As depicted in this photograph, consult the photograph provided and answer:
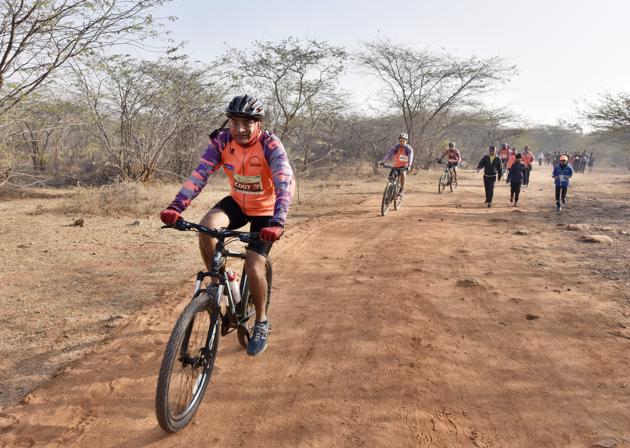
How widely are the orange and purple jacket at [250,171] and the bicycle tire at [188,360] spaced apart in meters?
0.88

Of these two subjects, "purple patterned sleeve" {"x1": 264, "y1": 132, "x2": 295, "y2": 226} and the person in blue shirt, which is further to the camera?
the person in blue shirt

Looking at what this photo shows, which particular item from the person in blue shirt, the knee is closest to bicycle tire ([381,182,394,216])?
the person in blue shirt

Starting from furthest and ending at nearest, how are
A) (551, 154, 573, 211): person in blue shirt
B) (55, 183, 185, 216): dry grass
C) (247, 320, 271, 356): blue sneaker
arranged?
(551, 154, 573, 211): person in blue shirt → (55, 183, 185, 216): dry grass → (247, 320, 271, 356): blue sneaker

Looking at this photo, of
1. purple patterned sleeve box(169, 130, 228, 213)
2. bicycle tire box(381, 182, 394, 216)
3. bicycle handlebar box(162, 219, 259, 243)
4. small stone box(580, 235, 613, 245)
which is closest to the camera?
bicycle handlebar box(162, 219, 259, 243)

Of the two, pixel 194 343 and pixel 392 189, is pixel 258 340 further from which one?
pixel 392 189

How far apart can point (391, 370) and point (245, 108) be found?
2286mm

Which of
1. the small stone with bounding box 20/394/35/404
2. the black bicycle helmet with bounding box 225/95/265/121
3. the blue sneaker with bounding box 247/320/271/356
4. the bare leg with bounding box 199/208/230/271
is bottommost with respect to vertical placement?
the small stone with bounding box 20/394/35/404

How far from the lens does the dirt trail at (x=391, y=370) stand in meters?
2.96

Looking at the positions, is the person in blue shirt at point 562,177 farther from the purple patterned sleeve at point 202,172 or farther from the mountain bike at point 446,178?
the purple patterned sleeve at point 202,172

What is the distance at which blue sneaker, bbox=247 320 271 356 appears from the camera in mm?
3609

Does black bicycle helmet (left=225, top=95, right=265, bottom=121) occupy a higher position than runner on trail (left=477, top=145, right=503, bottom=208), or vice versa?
black bicycle helmet (left=225, top=95, right=265, bottom=121)

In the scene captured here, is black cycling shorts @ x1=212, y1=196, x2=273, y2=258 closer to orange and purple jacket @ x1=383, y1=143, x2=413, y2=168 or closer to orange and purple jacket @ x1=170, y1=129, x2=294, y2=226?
orange and purple jacket @ x1=170, y1=129, x2=294, y2=226

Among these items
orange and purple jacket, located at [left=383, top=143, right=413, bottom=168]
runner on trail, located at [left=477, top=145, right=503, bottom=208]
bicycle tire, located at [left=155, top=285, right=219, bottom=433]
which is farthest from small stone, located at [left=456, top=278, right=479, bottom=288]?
runner on trail, located at [left=477, top=145, right=503, bottom=208]

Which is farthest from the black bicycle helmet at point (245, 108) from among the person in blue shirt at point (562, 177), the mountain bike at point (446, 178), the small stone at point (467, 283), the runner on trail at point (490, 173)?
the mountain bike at point (446, 178)
